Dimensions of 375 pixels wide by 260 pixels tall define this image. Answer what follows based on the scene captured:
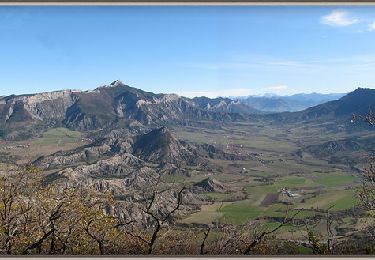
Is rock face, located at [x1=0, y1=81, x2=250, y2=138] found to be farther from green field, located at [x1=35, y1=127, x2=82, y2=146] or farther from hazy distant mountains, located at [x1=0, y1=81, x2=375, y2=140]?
green field, located at [x1=35, y1=127, x2=82, y2=146]

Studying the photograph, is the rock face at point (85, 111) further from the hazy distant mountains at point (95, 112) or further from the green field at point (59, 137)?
the green field at point (59, 137)

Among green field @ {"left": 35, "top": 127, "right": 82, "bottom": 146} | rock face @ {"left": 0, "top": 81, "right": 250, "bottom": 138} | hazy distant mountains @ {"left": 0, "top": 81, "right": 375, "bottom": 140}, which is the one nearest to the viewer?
green field @ {"left": 35, "top": 127, "right": 82, "bottom": 146}

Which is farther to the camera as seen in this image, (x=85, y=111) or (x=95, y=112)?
(x=95, y=112)

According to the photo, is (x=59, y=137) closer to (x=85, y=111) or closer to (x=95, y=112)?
(x=85, y=111)

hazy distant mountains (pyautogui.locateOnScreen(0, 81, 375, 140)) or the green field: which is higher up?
hazy distant mountains (pyautogui.locateOnScreen(0, 81, 375, 140))

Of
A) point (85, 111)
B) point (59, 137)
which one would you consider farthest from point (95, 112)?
point (59, 137)

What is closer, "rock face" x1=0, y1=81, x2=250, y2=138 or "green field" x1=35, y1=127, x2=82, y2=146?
"green field" x1=35, y1=127, x2=82, y2=146

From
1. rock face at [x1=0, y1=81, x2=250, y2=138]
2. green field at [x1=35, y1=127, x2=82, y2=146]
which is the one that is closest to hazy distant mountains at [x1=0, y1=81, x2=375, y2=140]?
rock face at [x1=0, y1=81, x2=250, y2=138]

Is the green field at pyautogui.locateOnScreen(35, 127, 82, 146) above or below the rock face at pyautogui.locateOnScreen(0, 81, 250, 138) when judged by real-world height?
below

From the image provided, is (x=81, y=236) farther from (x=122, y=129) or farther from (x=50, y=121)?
(x=50, y=121)

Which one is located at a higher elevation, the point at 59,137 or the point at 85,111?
the point at 85,111

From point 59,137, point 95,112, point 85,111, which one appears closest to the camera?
point 59,137

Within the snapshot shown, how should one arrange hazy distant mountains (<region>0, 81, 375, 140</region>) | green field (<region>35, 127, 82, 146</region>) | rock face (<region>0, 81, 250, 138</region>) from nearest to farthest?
green field (<region>35, 127, 82, 146</region>) < hazy distant mountains (<region>0, 81, 375, 140</region>) < rock face (<region>0, 81, 250, 138</region>)
